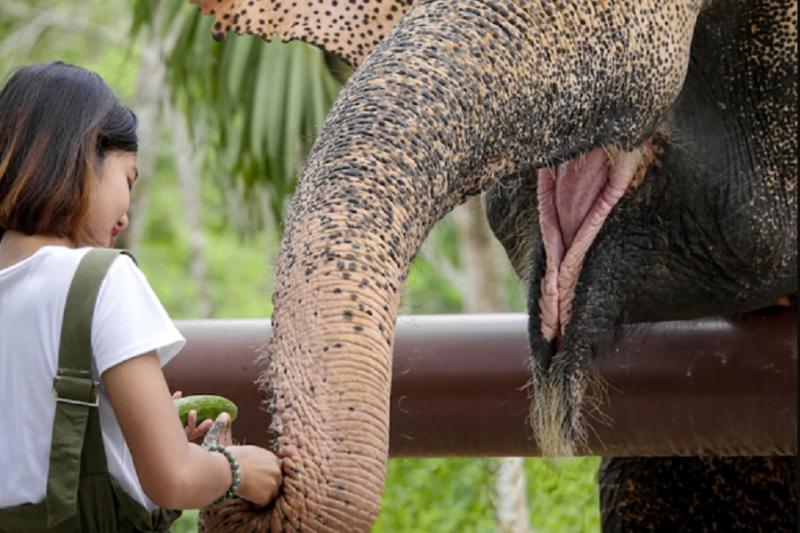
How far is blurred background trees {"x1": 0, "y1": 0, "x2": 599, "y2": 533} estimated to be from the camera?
5.55 m

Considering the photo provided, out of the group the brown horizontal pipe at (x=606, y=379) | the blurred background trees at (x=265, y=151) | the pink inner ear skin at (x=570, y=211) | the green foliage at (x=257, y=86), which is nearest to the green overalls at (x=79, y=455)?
the blurred background trees at (x=265, y=151)

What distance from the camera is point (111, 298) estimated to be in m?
2.30

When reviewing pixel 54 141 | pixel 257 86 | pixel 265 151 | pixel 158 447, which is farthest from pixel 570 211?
pixel 265 151

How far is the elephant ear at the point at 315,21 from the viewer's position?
330 centimetres

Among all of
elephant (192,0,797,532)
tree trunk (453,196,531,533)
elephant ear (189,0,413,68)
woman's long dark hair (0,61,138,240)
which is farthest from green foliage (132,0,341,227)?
woman's long dark hair (0,61,138,240)

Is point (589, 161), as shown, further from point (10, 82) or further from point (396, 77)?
point (10, 82)

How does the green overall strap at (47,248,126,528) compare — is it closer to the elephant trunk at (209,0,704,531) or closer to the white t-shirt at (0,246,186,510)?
the white t-shirt at (0,246,186,510)

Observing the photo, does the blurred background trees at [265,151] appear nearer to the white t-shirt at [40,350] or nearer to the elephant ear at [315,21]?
the elephant ear at [315,21]

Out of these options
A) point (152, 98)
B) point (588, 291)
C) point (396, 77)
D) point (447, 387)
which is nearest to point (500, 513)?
point (447, 387)

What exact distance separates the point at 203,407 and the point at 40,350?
15.2 inches

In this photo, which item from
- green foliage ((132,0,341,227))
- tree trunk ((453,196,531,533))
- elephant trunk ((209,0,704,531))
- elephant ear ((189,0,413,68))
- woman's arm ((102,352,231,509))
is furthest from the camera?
green foliage ((132,0,341,227))

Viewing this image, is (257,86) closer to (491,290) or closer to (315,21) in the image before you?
(491,290)

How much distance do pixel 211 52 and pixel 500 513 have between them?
3.20m

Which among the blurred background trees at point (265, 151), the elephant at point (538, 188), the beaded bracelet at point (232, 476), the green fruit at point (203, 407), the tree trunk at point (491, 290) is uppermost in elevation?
the elephant at point (538, 188)
